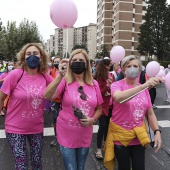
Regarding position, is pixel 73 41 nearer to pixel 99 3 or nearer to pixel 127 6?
pixel 99 3

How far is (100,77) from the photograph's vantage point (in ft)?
14.0

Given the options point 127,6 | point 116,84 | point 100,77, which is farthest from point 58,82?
point 127,6

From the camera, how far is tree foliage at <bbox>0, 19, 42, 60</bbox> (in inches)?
1228

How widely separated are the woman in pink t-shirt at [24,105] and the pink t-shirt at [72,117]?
297 mm

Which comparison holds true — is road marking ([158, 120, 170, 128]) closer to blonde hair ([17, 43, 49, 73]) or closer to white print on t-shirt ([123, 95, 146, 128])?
white print on t-shirt ([123, 95, 146, 128])

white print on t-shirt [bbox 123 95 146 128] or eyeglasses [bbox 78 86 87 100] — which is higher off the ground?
eyeglasses [bbox 78 86 87 100]

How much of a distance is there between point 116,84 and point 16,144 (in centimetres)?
124

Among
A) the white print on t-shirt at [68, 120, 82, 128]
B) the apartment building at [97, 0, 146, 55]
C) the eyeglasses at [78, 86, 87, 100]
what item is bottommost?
the white print on t-shirt at [68, 120, 82, 128]

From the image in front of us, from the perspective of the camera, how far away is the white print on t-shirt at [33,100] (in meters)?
2.60

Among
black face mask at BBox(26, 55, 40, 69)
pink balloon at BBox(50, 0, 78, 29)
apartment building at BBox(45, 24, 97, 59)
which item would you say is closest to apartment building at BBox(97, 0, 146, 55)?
apartment building at BBox(45, 24, 97, 59)

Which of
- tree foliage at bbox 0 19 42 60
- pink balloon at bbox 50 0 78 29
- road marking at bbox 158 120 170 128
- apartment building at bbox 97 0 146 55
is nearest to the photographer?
pink balloon at bbox 50 0 78 29

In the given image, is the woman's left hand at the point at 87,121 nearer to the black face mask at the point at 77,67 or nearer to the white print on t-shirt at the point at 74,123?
the white print on t-shirt at the point at 74,123

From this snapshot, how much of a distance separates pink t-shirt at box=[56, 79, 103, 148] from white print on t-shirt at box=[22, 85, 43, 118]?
28 centimetres

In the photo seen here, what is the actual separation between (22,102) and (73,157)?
78cm
